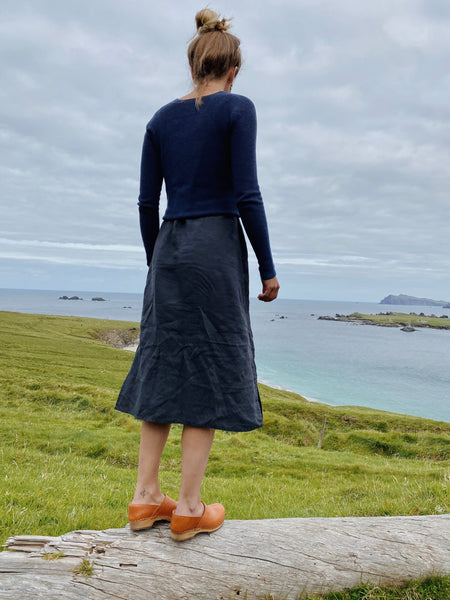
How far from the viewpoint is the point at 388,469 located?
47.1ft

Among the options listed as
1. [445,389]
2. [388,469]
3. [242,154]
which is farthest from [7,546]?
[445,389]

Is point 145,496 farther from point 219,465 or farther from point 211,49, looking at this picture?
point 219,465

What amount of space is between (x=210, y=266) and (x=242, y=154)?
3.41 feet

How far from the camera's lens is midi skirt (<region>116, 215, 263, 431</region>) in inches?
151

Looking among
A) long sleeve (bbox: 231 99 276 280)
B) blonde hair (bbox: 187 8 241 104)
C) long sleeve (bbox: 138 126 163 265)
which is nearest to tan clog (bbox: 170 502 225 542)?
long sleeve (bbox: 231 99 276 280)

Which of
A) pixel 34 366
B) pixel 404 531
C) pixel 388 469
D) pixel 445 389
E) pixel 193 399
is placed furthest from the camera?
pixel 445 389

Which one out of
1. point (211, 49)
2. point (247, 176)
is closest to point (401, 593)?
point (247, 176)

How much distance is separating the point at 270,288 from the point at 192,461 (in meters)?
1.72

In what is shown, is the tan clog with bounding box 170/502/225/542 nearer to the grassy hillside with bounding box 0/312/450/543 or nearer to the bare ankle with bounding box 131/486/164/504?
the bare ankle with bounding box 131/486/164/504

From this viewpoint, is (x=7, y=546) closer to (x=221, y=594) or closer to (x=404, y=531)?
(x=221, y=594)

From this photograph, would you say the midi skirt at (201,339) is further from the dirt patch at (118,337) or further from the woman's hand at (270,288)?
the dirt patch at (118,337)

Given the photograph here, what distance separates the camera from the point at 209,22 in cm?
400

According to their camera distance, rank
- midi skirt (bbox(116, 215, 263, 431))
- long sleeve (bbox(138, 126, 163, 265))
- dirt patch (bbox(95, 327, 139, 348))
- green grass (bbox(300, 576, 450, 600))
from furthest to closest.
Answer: dirt patch (bbox(95, 327, 139, 348))
long sleeve (bbox(138, 126, 163, 265))
midi skirt (bbox(116, 215, 263, 431))
green grass (bbox(300, 576, 450, 600))

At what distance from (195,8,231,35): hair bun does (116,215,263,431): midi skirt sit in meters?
1.77
